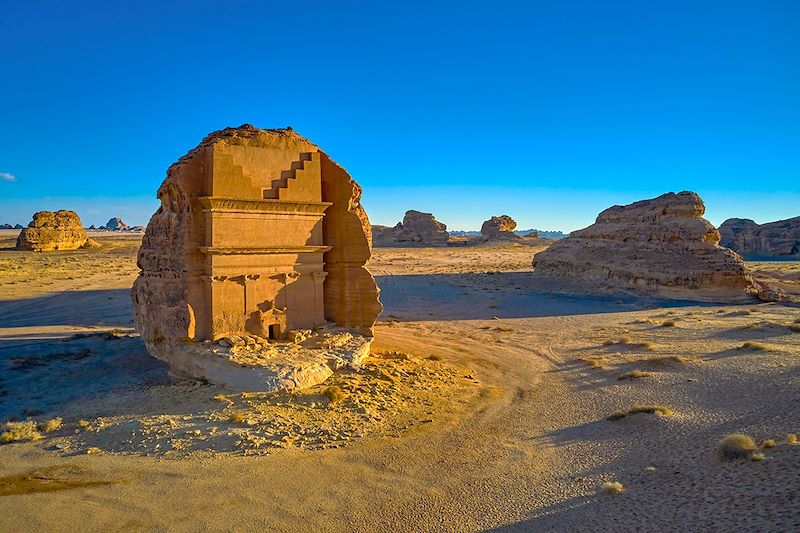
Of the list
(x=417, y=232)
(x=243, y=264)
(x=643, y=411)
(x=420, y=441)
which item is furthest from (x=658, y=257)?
(x=417, y=232)

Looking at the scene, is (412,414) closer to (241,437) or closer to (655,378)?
(241,437)

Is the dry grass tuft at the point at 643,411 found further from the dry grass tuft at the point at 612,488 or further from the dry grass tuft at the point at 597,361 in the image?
the dry grass tuft at the point at 597,361

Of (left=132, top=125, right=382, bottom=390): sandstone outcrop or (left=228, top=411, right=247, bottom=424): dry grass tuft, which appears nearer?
(left=228, top=411, right=247, bottom=424): dry grass tuft

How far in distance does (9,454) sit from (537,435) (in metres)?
9.32

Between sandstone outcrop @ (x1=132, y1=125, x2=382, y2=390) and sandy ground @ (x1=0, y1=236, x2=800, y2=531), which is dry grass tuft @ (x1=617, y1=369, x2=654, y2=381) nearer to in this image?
sandy ground @ (x1=0, y1=236, x2=800, y2=531)

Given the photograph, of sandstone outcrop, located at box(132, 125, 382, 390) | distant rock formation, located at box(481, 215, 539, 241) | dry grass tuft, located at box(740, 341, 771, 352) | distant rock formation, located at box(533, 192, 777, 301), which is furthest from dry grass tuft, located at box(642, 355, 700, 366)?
distant rock formation, located at box(481, 215, 539, 241)

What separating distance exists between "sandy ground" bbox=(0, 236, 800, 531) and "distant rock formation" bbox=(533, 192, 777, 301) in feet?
37.1

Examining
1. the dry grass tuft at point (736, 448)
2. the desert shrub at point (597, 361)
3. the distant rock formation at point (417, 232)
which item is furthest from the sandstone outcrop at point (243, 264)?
the distant rock formation at point (417, 232)

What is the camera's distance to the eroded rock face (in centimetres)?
6431

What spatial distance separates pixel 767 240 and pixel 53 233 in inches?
3695

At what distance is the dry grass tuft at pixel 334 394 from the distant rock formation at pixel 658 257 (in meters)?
24.0

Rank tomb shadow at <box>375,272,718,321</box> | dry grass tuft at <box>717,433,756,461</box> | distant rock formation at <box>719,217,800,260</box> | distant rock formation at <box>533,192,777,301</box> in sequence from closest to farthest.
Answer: dry grass tuft at <box>717,433,756,461</box> → tomb shadow at <box>375,272,718,321</box> → distant rock formation at <box>533,192,777,301</box> → distant rock formation at <box>719,217,800,260</box>

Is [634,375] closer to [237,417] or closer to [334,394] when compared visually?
[334,394]

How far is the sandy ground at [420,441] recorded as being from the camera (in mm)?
6750
